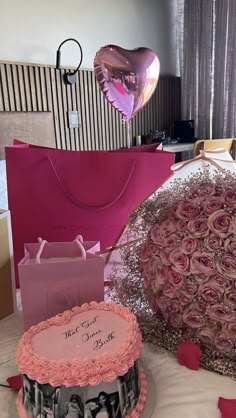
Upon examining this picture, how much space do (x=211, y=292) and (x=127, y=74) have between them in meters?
1.58

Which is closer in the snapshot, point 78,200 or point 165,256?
point 165,256

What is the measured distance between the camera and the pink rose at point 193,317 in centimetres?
55

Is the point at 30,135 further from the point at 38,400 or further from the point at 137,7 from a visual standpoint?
the point at 38,400

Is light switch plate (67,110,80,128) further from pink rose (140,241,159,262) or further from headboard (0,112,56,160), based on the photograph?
pink rose (140,241,159,262)

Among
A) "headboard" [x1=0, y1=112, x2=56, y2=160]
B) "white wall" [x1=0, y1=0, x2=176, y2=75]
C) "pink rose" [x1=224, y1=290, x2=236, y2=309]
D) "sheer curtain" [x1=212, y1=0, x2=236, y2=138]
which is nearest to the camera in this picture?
"pink rose" [x1=224, y1=290, x2=236, y2=309]

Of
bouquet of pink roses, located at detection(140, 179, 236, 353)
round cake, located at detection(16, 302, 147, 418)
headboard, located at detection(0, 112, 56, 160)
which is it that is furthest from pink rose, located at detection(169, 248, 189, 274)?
headboard, located at detection(0, 112, 56, 160)

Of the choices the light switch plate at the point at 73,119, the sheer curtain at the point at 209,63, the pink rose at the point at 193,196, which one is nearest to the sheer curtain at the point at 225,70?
the sheer curtain at the point at 209,63

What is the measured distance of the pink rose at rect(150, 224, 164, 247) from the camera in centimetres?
59

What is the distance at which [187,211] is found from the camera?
57cm

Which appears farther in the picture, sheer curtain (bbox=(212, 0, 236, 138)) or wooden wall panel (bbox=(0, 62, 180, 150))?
sheer curtain (bbox=(212, 0, 236, 138))

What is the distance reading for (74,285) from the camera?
0.62 metres

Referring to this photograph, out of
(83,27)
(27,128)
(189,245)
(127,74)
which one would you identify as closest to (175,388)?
(189,245)

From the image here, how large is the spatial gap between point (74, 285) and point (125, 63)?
1.56m

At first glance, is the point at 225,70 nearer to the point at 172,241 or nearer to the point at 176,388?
the point at 172,241
